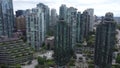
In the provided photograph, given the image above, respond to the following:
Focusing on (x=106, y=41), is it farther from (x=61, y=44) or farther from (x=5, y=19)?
(x=5, y=19)

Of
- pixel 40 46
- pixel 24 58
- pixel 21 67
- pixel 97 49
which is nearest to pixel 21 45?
pixel 24 58

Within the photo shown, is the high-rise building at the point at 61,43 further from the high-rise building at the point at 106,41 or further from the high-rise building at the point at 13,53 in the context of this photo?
the high-rise building at the point at 13,53

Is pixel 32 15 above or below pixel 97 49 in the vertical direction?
above

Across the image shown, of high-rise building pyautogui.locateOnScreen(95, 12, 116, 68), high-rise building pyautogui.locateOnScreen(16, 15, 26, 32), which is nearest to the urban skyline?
high-rise building pyautogui.locateOnScreen(95, 12, 116, 68)

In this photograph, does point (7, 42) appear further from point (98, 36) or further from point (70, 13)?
point (70, 13)

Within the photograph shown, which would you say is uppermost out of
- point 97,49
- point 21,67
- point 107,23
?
point 107,23

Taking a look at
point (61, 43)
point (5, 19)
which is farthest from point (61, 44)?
point (5, 19)

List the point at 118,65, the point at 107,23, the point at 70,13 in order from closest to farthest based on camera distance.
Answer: the point at 107,23, the point at 118,65, the point at 70,13

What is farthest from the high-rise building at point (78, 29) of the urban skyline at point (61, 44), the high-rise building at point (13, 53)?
the high-rise building at point (13, 53)
